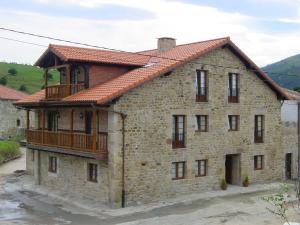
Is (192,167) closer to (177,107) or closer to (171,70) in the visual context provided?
(177,107)

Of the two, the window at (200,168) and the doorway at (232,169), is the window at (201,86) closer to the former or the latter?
the window at (200,168)

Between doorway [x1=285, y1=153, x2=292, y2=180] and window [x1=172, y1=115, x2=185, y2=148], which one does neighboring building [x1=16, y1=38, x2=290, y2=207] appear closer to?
window [x1=172, y1=115, x2=185, y2=148]

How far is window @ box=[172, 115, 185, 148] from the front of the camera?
25.1m

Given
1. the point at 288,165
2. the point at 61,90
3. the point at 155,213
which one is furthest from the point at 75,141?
the point at 288,165

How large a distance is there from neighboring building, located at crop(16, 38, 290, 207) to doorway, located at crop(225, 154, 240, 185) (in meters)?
0.06

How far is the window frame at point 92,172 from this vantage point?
24328 millimetres

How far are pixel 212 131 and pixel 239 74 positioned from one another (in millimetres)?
4088

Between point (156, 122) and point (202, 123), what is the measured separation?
3731 millimetres

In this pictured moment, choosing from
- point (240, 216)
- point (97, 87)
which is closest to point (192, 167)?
point (240, 216)

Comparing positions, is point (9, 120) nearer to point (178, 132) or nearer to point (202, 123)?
point (202, 123)

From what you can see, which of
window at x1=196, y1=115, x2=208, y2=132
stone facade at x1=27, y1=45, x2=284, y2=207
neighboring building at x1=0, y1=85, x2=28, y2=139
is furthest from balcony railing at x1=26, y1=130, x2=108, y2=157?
neighboring building at x1=0, y1=85, x2=28, y2=139

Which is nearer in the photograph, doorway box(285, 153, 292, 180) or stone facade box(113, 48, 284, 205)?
stone facade box(113, 48, 284, 205)

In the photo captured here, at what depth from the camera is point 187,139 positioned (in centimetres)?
2553

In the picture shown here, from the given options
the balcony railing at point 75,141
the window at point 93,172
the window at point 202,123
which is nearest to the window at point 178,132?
the window at point 202,123
